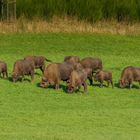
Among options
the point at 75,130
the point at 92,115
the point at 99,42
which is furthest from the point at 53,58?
the point at 75,130

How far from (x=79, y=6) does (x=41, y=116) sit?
57.9 feet

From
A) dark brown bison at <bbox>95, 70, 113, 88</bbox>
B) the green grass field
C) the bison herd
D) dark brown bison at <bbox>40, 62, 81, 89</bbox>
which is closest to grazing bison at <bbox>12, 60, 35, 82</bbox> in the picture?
the bison herd

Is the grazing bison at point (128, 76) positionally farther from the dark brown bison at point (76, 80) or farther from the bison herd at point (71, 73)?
the dark brown bison at point (76, 80)

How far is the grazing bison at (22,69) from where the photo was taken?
725 inches

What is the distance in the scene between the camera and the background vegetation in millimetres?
30109

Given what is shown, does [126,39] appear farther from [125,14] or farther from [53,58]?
[53,58]

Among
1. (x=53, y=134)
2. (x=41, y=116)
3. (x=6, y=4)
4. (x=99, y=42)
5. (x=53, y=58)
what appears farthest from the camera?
(x=6, y=4)

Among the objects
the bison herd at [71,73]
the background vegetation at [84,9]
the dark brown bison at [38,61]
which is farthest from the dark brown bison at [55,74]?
the background vegetation at [84,9]

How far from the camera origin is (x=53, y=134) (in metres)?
12.0

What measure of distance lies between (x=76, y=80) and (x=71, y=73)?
30cm

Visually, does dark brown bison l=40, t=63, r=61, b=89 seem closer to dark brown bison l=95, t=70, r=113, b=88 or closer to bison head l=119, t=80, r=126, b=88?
dark brown bison l=95, t=70, r=113, b=88

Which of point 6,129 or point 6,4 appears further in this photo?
point 6,4

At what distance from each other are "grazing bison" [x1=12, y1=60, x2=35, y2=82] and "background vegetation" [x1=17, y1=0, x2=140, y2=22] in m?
11.1

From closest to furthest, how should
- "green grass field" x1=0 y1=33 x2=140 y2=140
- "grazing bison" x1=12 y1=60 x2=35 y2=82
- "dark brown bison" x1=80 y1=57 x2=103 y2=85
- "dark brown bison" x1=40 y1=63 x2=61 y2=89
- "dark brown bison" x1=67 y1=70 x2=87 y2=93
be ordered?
"green grass field" x1=0 y1=33 x2=140 y2=140 → "dark brown bison" x1=67 y1=70 x2=87 y2=93 → "dark brown bison" x1=40 y1=63 x2=61 y2=89 → "grazing bison" x1=12 y1=60 x2=35 y2=82 → "dark brown bison" x1=80 y1=57 x2=103 y2=85
